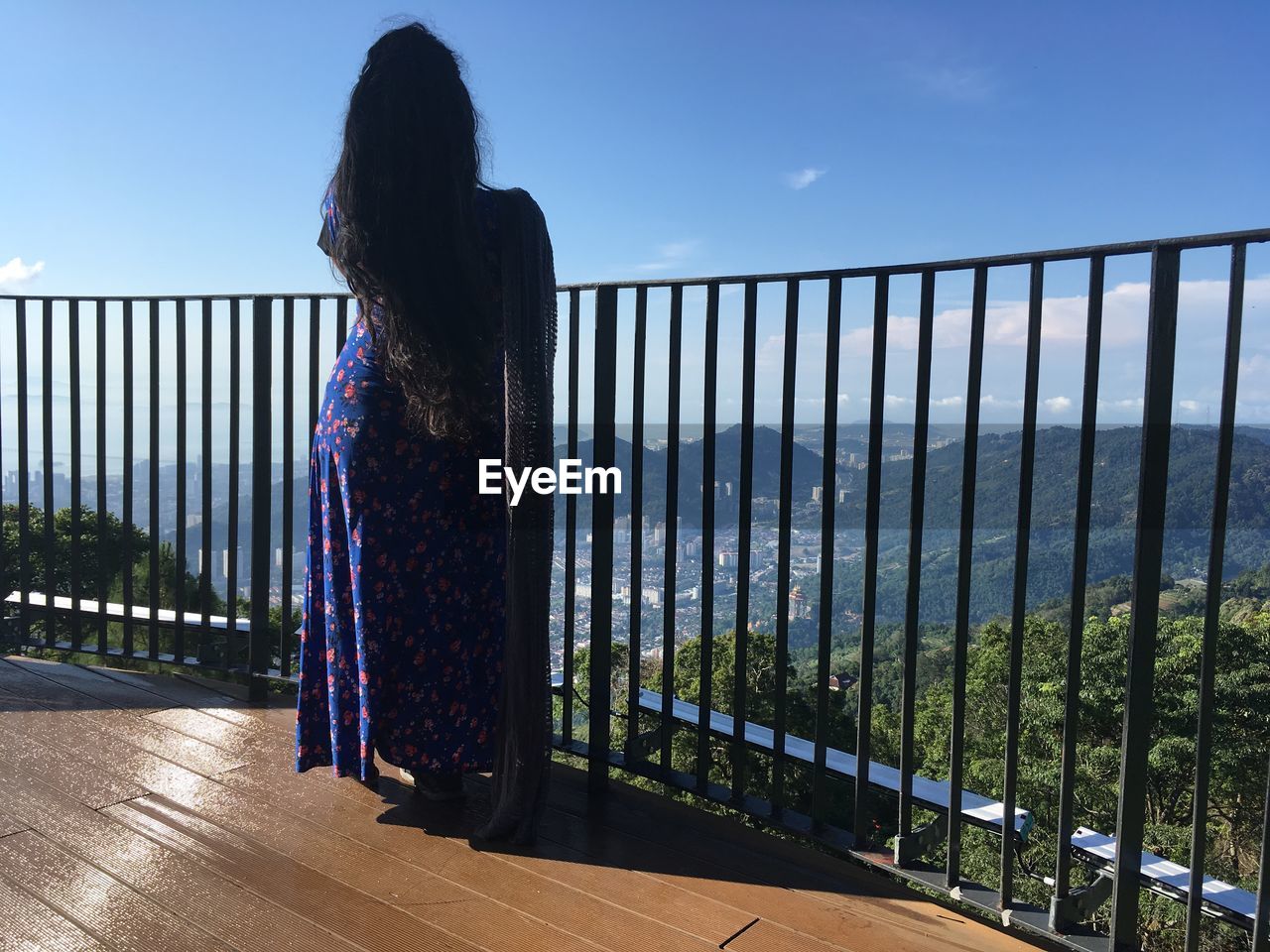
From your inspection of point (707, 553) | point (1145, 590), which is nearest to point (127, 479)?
point (707, 553)

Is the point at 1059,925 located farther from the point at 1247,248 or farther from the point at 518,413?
the point at 518,413

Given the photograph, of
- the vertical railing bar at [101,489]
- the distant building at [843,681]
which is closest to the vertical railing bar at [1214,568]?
the distant building at [843,681]

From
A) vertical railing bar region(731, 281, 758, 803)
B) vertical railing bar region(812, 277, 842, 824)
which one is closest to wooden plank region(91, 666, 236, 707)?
vertical railing bar region(731, 281, 758, 803)

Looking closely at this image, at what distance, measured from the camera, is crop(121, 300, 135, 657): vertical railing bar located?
295 centimetres

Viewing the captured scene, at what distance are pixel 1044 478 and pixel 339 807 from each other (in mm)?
1697

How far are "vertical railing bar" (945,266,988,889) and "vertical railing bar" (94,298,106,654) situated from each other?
2.87m

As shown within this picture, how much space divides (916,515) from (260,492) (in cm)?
210

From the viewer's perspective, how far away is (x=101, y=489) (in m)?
3.02

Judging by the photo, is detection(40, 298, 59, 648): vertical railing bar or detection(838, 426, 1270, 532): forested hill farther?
detection(40, 298, 59, 648): vertical railing bar

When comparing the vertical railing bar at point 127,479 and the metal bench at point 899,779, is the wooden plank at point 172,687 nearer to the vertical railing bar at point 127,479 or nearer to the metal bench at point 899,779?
the vertical railing bar at point 127,479

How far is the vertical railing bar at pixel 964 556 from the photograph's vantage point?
4.95 feet

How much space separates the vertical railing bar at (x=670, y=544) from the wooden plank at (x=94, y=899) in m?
1.05

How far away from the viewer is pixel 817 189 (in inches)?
1235

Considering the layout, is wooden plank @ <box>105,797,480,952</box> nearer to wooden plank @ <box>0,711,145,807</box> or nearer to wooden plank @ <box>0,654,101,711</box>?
Answer: wooden plank @ <box>0,711,145,807</box>
